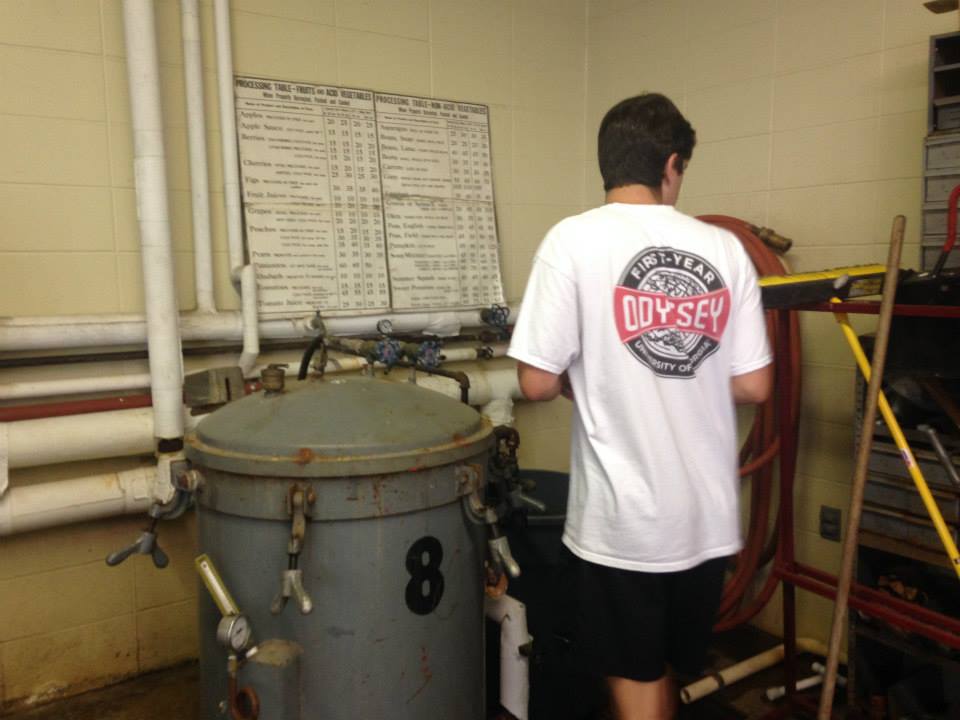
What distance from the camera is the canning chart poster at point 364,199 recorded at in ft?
7.84

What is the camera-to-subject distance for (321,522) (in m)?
1.49

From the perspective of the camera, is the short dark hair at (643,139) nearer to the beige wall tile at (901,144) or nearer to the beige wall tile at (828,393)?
the beige wall tile at (901,144)

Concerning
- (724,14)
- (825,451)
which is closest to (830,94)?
(724,14)

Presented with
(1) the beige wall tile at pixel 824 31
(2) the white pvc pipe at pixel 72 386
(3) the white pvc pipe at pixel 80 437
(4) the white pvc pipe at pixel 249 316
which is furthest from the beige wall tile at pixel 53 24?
(1) the beige wall tile at pixel 824 31

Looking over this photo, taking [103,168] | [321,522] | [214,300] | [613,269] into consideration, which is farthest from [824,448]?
[103,168]

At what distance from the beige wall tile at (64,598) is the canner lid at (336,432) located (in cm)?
86

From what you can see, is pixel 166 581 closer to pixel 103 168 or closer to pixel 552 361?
pixel 103 168

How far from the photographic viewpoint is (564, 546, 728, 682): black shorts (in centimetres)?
145

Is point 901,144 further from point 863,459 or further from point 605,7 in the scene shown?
point 605,7

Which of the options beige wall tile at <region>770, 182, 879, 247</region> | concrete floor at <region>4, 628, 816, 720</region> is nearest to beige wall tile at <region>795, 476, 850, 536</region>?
concrete floor at <region>4, 628, 816, 720</region>

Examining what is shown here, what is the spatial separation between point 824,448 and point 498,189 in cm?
143

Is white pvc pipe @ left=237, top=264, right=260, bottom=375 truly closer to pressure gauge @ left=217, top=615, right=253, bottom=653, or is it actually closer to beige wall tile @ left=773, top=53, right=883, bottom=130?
pressure gauge @ left=217, top=615, right=253, bottom=653

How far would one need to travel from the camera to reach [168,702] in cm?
220

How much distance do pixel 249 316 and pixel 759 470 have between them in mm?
1670
